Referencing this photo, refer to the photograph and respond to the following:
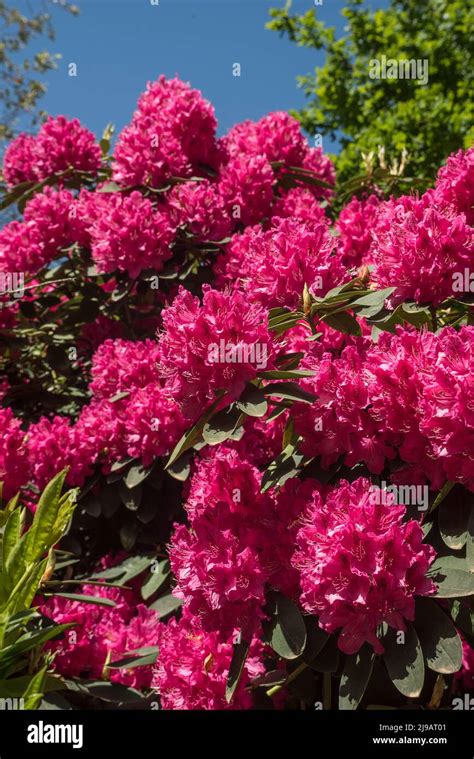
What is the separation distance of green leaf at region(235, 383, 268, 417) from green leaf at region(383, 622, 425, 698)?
0.59m

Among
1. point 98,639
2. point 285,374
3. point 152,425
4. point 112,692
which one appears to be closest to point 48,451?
point 152,425

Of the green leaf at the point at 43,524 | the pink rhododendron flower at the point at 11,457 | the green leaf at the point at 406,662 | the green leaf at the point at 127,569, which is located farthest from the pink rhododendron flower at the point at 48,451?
the green leaf at the point at 406,662

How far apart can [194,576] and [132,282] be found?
69.6 inches

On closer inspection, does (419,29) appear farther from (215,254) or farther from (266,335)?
(266,335)

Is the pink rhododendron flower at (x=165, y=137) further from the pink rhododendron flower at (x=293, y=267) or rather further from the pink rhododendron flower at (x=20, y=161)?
the pink rhododendron flower at (x=293, y=267)

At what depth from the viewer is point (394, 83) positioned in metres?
10.0

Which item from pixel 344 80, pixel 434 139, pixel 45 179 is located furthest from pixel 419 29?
pixel 45 179

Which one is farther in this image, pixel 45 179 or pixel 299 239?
pixel 45 179

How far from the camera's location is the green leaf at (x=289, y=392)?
181 cm

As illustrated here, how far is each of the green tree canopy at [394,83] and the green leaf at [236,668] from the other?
7411 millimetres

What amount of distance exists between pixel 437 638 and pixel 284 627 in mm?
356

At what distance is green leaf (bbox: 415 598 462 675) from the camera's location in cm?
162

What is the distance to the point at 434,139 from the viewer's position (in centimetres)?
871

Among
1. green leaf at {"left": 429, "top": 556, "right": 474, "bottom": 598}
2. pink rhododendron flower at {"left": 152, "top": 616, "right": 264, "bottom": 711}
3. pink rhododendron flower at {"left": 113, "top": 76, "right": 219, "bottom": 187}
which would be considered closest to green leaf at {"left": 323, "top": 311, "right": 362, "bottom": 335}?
green leaf at {"left": 429, "top": 556, "right": 474, "bottom": 598}
